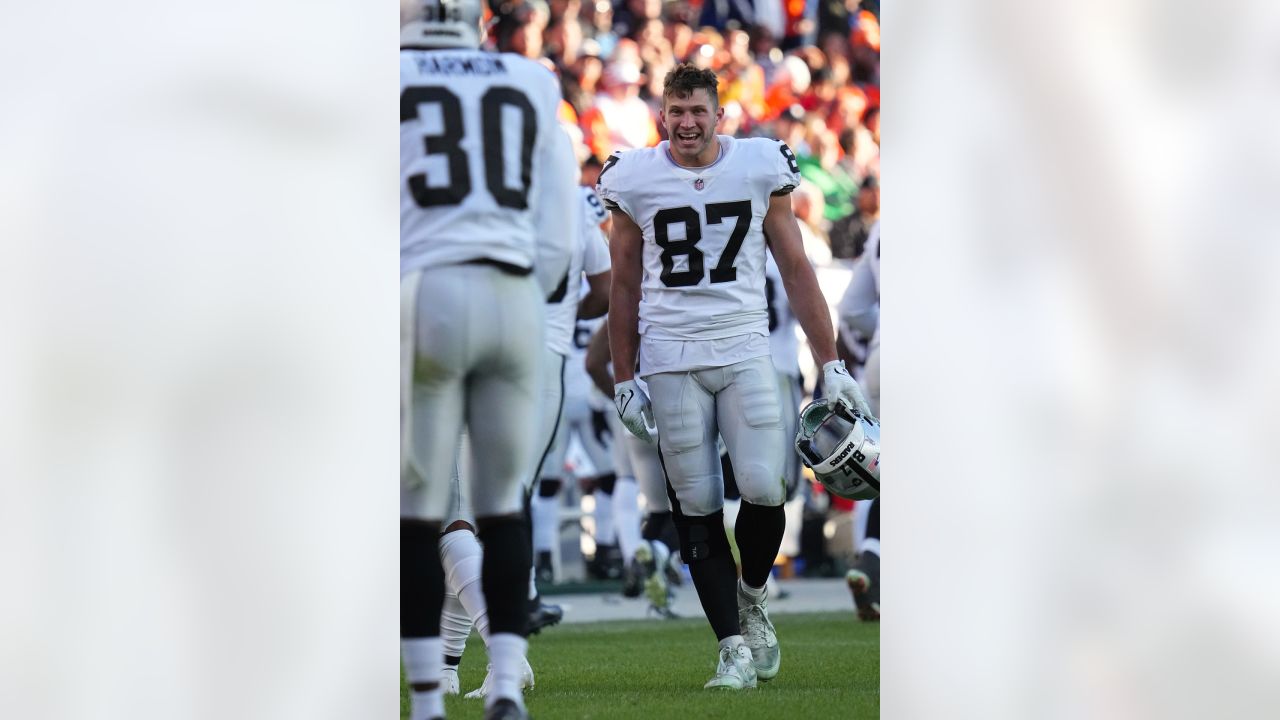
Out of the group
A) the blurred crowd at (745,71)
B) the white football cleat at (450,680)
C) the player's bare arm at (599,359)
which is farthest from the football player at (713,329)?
the blurred crowd at (745,71)

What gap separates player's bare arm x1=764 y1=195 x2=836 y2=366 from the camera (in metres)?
4.97

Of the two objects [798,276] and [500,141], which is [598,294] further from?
[500,141]

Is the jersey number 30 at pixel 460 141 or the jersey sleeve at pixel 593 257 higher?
the jersey number 30 at pixel 460 141

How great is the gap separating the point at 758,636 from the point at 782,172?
1.32m

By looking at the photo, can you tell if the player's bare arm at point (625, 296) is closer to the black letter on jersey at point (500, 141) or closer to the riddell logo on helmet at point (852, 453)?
the riddell logo on helmet at point (852, 453)

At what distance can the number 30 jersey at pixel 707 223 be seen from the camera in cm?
490

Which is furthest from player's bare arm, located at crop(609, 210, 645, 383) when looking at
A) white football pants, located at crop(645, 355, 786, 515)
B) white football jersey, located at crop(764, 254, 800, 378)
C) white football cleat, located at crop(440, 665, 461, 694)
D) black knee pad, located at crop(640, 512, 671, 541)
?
black knee pad, located at crop(640, 512, 671, 541)

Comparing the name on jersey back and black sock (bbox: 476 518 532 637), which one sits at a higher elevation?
the name on jersey back

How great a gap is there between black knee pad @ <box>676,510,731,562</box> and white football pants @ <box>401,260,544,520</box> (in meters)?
1.39

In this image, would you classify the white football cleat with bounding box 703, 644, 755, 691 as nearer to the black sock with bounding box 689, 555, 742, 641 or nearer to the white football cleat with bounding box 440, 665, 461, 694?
the black sock with bounding box 689, 555, 742, 641

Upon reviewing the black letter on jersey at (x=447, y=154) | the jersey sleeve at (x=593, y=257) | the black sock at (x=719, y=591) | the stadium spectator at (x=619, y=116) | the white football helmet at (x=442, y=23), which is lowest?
the black sock at (x=719, y=591)
